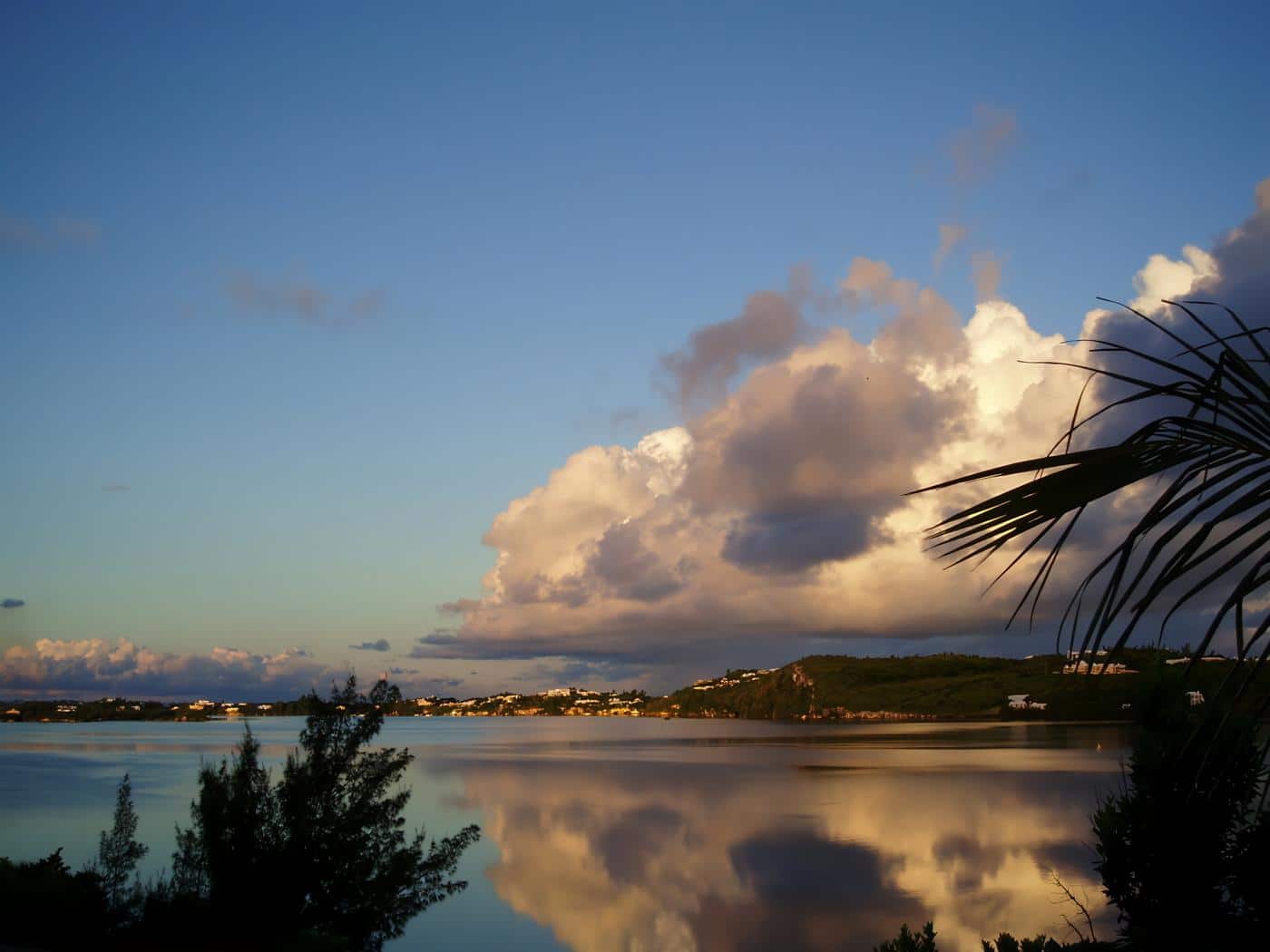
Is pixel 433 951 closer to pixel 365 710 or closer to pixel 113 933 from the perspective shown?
pixel 365 710

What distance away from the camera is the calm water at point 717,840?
31938mm

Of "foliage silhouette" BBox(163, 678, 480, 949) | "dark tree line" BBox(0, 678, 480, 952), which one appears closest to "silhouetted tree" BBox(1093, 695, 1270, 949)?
"dark tree line" BBox(0, 678, 480, 952)

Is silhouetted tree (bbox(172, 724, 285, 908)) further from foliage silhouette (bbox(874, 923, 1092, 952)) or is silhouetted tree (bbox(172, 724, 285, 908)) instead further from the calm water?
foliage silhouette (bbox(874, 923, 1092, 952))

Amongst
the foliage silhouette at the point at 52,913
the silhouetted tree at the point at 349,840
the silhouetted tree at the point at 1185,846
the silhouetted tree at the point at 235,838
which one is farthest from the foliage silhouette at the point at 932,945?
the silhouetted tree at the point at 235,838

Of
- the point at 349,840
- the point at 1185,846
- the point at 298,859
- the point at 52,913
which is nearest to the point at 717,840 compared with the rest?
the point at 349,840

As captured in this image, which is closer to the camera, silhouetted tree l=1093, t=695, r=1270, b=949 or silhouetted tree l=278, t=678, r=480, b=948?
silhouetted tree l=1093, t=695, r=1270, b=949

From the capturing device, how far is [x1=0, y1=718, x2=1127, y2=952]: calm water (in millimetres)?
31938

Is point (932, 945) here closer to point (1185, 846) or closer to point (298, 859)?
point (1185, 846)

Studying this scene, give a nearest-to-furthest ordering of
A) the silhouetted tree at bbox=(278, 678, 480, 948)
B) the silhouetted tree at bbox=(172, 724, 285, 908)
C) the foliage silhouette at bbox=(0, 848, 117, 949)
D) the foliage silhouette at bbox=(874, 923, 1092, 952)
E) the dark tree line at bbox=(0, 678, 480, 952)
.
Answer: the foliage silhouette at bbox=(874, 923, 1092, 952) < the foliage silhouette at bbox=(0, 848, 117, 949) < the dark tree line at bbox=(0, 678, 480, 952) < the silhouetted tree at bbox=(172, 724, 285, 908) < the silhouetted tree at bbox=(278, 678, 480, 948)

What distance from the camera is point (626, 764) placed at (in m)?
93.8

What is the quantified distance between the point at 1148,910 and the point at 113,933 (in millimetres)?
16497

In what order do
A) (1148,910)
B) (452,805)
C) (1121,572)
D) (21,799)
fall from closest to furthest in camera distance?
(1121,572), (1148,910), (21,799), (452,805)

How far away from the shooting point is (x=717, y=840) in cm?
4816

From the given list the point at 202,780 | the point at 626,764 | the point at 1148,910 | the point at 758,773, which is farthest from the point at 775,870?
the point at 626,764
